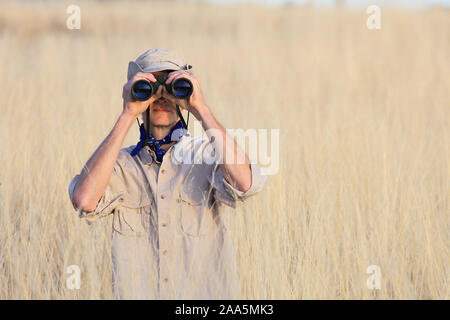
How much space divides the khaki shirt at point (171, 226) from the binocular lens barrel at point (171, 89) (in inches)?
7.6

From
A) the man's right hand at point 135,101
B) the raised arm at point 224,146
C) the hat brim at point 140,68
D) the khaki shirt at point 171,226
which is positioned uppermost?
the hat brim at point 140,68

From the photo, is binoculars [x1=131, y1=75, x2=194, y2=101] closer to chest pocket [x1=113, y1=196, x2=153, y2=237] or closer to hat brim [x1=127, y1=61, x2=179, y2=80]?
hat brim [x1=127, y1=61, x2=179, y2=80]

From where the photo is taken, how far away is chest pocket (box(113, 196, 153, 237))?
230 cm

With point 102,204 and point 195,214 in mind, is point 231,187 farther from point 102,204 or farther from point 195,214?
point 102,204

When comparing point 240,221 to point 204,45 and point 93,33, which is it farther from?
point 93,33

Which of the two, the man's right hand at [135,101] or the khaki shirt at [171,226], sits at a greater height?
the man's right hand at [135,101]

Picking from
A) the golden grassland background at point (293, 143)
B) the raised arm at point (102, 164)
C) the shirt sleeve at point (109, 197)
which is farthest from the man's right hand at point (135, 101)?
the golden grassland background at point (293, 143)

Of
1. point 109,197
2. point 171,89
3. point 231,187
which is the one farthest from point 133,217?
point 171,89

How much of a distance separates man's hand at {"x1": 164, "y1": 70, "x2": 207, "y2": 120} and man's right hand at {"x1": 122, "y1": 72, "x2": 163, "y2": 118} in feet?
0.19

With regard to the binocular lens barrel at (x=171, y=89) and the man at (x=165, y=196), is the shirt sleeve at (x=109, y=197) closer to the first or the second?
the man at (x=165, y=196)

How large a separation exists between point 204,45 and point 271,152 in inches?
168

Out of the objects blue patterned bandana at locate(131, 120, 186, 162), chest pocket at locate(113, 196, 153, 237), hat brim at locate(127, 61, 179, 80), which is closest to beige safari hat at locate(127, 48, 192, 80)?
hat brim at locate(127, 61, 179, 80)

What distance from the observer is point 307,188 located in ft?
12.3

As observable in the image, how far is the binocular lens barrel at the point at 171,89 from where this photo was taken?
7.11ft
